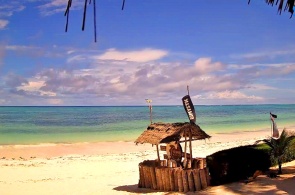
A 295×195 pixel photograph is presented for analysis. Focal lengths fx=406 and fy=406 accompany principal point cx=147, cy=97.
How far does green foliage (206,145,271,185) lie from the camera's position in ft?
42.9

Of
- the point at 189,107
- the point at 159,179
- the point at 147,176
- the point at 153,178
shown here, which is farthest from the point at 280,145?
the point at 147,176

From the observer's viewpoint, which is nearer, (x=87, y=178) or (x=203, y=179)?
(x=203, y=179)

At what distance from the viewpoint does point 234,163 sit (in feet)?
43.4

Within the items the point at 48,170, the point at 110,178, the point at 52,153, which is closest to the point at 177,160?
the point at 110,178

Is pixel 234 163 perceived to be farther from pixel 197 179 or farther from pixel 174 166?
pixel 174 166

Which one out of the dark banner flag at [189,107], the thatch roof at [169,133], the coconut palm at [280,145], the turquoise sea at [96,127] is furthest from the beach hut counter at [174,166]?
the turquoise sea at [96,127]

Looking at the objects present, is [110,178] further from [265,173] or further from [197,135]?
[265,173]

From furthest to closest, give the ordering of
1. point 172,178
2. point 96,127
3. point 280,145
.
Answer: point 96,127
point 280,145
point 172,178

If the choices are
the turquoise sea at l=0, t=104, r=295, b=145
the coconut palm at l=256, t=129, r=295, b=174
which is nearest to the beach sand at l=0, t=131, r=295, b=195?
the coconut palm at l=256, t=129, r=295, b=174

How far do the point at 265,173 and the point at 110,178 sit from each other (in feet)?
23.1

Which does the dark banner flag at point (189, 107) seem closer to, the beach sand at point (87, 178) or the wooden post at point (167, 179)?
the wooden post at point (167, 179)

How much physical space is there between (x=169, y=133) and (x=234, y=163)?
2332 millimetres

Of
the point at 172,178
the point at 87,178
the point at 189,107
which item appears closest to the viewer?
the point at 172,178

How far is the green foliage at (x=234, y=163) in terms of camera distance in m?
13.1
